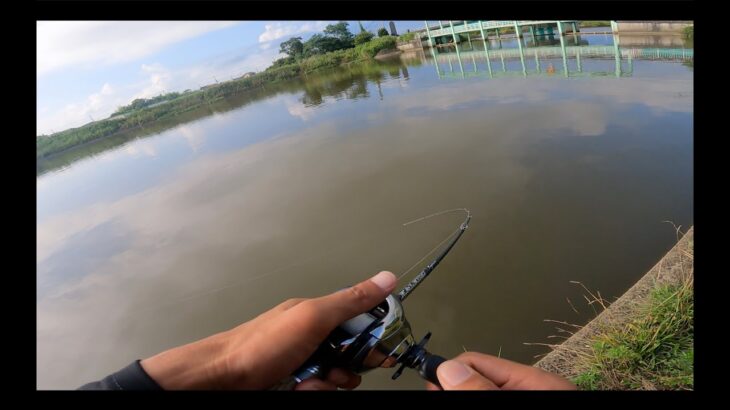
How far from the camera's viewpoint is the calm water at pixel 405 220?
296 cm

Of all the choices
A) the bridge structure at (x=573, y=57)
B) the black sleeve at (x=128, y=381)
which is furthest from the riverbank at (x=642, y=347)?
the bridge structure at (x=573, y=57)

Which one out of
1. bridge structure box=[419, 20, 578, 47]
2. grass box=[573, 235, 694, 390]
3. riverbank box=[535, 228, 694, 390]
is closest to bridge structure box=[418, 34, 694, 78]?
bridge structure box=[419, 20, 578, 47]

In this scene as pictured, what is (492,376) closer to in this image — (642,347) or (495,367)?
(495,367)

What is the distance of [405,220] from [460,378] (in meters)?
3.36

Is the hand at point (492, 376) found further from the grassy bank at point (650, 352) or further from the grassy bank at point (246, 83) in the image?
the grassy bank at point (246, 83)

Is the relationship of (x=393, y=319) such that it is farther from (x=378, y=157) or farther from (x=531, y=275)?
(x=378, y=157)

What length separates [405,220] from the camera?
4016mm

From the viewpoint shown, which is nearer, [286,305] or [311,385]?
[311,385]

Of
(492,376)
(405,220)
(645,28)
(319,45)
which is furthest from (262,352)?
(319,45)

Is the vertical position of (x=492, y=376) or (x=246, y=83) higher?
(x=246, y=83)

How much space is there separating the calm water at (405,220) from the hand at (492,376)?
1.78 meters

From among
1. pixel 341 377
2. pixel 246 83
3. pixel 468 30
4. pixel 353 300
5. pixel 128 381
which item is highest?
pixel 246 83

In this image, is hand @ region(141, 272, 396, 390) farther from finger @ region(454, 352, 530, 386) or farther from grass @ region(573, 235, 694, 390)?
grass @ region(573, 235, 694, 390)
